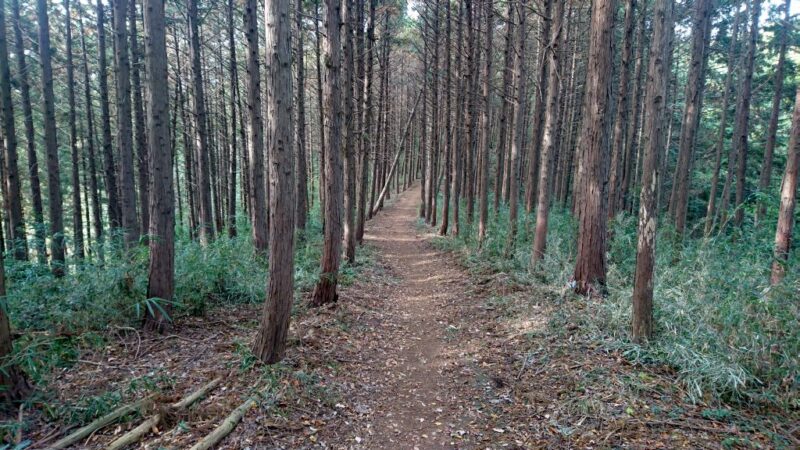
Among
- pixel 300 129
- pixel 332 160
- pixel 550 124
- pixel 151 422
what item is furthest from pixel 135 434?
pixel 300 129

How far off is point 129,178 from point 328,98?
487 cm

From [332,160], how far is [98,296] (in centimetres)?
443

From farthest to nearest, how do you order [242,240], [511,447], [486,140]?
[486,140] < [242,240] < [511,447]

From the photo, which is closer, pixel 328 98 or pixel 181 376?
pixel 181 376

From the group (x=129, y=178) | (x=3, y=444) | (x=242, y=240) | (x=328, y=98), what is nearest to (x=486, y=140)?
(x=328, y=98)

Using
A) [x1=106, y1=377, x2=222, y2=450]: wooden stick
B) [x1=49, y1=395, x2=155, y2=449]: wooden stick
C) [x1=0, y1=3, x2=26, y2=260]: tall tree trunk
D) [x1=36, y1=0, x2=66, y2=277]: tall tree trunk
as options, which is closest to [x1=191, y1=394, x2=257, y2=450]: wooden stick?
[x1=106, y1=377, x2=222, y2=450]: wooden stick

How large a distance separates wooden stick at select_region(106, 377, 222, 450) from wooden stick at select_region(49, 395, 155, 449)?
0.21 meters

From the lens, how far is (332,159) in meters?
7.98

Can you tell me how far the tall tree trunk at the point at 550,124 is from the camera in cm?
841

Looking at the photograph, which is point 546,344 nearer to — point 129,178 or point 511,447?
point 511,447

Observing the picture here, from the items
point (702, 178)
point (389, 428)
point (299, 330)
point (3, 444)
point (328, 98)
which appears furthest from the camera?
point (702, 178)

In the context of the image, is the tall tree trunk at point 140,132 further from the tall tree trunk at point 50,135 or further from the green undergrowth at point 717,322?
the green undergrowth at point 717,322

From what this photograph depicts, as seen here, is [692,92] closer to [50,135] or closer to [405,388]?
[405,388]

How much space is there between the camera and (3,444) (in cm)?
313
